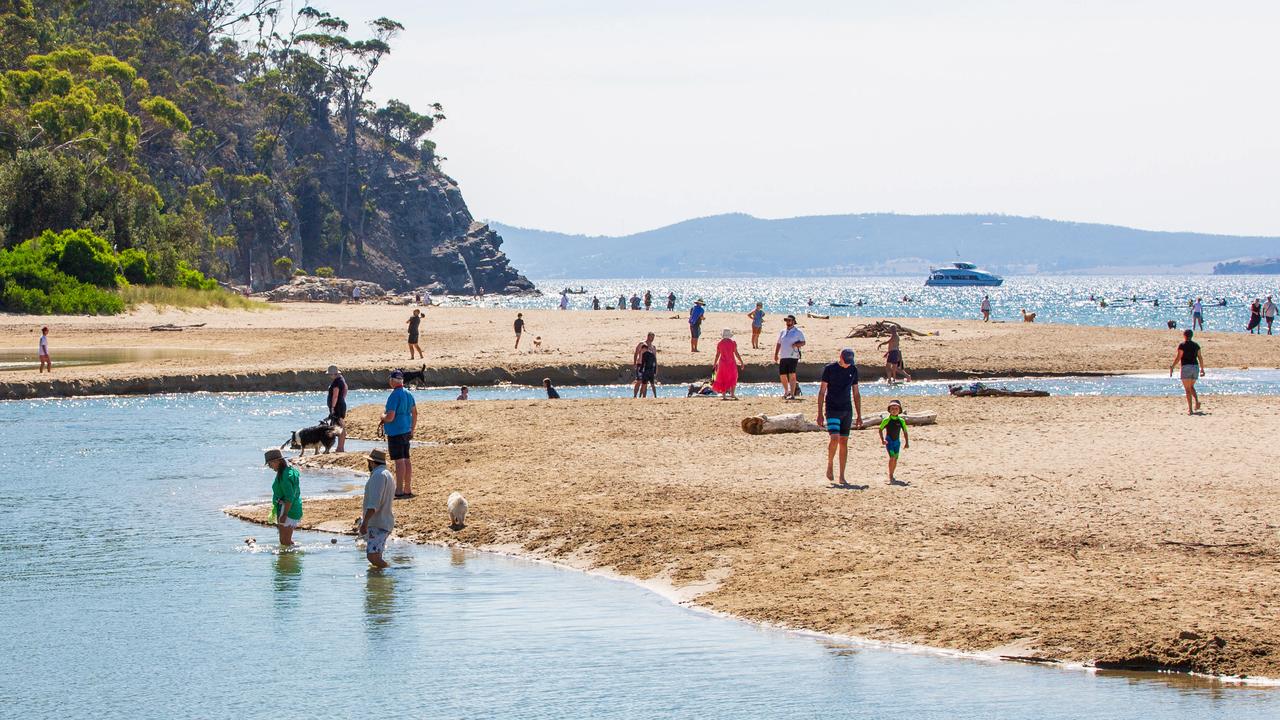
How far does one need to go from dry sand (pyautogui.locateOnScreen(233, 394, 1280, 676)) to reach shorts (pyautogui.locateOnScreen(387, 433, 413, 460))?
0.64 meters

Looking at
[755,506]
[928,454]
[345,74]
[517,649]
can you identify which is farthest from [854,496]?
[345,74]

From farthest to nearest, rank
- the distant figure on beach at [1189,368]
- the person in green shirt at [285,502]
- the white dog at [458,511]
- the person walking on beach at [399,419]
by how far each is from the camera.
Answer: the distant figure on beach at [1189,368], the person walking on beach at [399,419], the white dog at [458,511], the person in green shirt at [285,502]

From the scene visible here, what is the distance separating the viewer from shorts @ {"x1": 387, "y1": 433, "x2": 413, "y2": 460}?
1677 centimetres

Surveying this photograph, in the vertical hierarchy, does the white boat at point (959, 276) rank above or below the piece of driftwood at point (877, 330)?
above

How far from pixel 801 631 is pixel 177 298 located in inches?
1752

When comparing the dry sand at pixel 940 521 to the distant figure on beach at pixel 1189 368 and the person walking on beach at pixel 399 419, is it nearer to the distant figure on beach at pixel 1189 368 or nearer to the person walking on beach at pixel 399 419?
the distant figure on beach at pixel 1189 368

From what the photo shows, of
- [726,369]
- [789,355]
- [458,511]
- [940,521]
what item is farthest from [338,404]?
[940,521]

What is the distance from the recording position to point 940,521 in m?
14.2

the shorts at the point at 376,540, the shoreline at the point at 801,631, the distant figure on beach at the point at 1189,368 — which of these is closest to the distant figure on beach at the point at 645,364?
the distant figure on beach at the point at 1189,368

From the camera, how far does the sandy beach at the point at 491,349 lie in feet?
111

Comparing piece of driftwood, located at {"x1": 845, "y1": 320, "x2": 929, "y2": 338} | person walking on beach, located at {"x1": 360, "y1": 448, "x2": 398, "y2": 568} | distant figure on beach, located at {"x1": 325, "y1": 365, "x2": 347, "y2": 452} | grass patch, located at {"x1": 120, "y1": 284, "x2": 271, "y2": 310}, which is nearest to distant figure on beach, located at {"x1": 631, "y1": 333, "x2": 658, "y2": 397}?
distant figure on beach, located at {"x1": 325, "y1": 365, "x2": 347, "y2": 452}

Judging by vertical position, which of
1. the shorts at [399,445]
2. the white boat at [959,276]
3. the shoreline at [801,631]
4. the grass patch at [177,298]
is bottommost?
the shoreline at [801,631]

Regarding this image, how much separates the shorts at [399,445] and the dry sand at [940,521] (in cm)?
64

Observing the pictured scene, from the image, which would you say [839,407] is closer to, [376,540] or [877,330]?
[376,540]
